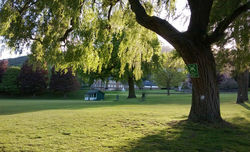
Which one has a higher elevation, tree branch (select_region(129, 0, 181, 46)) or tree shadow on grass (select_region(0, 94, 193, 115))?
tree branch (select_region(129, 0, 181, 46))

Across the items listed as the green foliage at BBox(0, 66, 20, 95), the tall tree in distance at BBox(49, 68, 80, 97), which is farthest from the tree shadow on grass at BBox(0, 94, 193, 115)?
the green foliage at BBox(0, 66, 20, 95)

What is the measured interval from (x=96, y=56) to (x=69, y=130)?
10.6 feet

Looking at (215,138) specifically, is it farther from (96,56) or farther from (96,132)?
(96,56)

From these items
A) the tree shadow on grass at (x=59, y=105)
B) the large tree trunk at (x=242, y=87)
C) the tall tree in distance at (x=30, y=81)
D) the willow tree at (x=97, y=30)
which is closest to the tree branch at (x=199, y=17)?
the willow tree at (x=97, y=30)

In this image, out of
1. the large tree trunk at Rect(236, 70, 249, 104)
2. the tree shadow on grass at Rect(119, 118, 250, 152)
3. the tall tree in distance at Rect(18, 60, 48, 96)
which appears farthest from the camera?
the tall tree in distance at Rect(18, 60, 48, 96)

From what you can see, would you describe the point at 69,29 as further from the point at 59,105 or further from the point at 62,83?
the point at 62,83

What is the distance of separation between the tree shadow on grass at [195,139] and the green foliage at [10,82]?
47.1m

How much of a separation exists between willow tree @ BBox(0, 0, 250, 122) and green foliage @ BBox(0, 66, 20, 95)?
142ft

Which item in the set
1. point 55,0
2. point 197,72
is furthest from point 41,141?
point 197,72

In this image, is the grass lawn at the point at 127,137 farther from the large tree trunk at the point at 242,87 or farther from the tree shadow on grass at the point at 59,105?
the large tree trunk at the point at 242,87

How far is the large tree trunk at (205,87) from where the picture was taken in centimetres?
635

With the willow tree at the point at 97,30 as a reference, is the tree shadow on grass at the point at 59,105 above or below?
below

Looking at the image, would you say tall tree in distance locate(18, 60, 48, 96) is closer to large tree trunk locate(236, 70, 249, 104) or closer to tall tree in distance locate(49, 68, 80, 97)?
tall tree in distance locate(49, 68, 80, 97)

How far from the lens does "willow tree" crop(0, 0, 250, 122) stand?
20.8 feet
